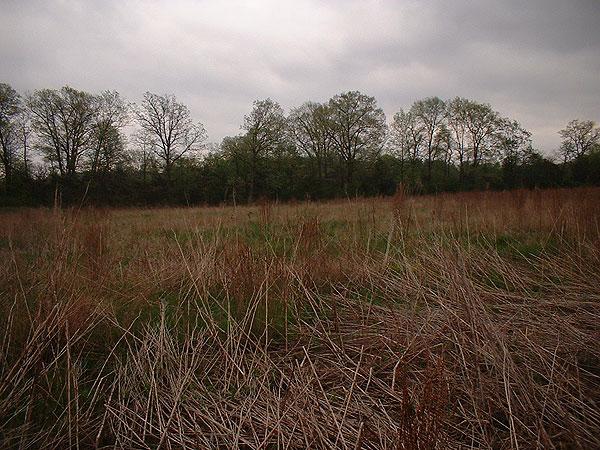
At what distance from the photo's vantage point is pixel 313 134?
1400 inches

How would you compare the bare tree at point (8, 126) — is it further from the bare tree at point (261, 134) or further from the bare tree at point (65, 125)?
the bare tree at point (261, 134)

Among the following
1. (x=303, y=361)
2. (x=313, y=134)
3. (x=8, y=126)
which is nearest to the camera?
(x=303, y=361)

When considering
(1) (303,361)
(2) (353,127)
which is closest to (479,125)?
(2) (353,127)

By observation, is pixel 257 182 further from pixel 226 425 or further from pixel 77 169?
pixel 226 425

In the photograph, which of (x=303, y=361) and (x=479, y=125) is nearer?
(x=303, y=361)

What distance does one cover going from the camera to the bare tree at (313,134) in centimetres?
3494

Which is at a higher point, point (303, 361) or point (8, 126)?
point (8, 126)

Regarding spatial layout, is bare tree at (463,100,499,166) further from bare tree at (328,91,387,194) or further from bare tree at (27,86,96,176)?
bare tree at (27,86,96,176)

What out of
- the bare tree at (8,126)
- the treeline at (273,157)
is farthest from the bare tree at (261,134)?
the bare tree at (8,126)

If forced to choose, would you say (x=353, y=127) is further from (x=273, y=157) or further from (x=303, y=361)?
(x=303, y=361)

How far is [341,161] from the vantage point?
3466 cm

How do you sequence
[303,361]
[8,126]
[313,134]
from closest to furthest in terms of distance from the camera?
[303,361]
[8,126]
[313,134]

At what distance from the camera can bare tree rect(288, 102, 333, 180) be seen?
34938 mm

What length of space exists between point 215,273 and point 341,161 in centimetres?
3347
